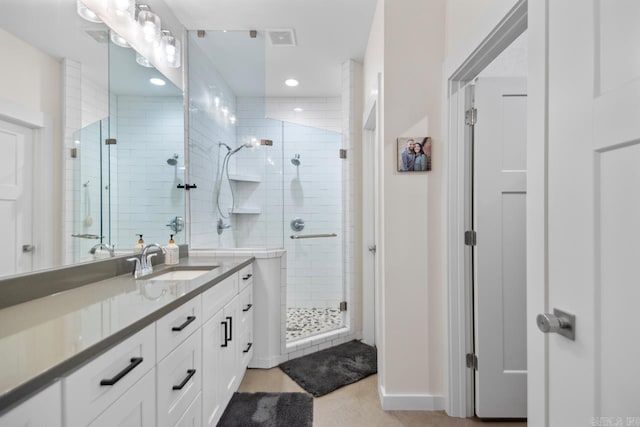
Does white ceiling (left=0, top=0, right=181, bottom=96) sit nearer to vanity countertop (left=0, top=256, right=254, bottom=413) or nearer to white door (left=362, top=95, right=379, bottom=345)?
vanity countertop (left=0, top=256, right=254, bottom=413)

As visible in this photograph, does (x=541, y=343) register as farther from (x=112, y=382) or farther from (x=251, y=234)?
(x=251, y=234)

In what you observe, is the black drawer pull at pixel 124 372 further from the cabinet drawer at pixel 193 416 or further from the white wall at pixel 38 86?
the white wall at pixel 38 86

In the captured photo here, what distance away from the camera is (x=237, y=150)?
3.17 m

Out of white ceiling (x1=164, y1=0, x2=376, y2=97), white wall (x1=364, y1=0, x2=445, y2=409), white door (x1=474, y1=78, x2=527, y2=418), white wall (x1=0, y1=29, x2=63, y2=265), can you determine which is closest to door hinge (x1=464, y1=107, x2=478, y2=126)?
white door (x1=474, y1=78, x2=527, y2=418)

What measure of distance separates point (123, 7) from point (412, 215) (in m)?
2.09

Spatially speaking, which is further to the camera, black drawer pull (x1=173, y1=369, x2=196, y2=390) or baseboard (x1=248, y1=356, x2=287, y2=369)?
baseboard (x1=248, y1=356, x2=287, y2=369)

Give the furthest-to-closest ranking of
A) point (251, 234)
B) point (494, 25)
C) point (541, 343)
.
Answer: point (251, 234)
point (494, 25)
point (541, 343)

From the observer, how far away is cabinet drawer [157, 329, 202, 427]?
1110 mm

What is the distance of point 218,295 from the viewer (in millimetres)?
1715

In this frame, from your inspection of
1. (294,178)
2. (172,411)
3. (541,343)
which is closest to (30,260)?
(172,411)

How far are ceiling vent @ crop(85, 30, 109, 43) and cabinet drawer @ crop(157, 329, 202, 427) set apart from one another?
148 centimetres

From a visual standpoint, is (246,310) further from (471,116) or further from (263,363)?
(471,116)

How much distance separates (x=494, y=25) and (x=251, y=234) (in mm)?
2397

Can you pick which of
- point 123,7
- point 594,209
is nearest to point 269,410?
point 594,209
